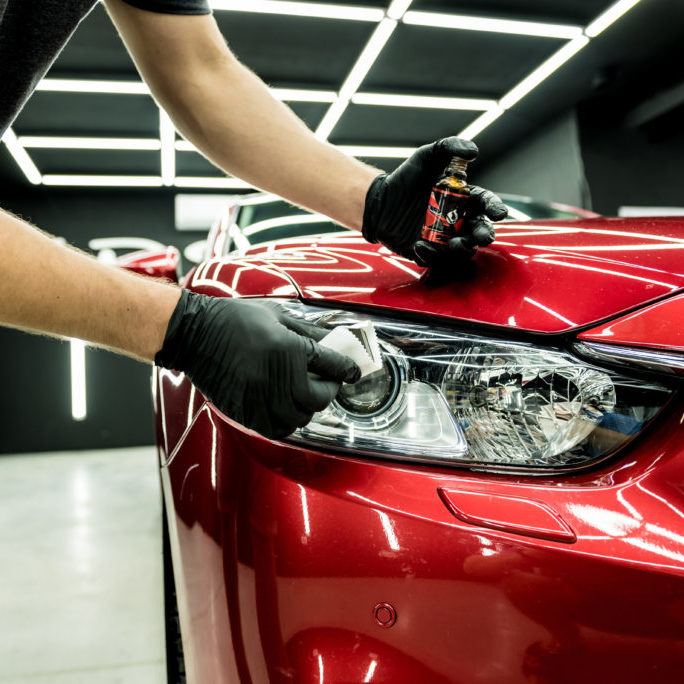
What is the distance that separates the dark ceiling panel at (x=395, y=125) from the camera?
5645mm

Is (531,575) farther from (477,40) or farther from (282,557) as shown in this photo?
(477,40)

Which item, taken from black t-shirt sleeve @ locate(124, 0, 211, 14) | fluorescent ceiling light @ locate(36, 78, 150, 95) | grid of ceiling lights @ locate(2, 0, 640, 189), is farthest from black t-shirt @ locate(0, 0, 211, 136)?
fluorescent ceiling light @ locate(36, 78, 150, 95)

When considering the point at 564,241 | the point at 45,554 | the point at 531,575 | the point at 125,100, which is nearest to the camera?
the point at 531,575

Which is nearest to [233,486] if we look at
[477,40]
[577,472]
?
[577,472]

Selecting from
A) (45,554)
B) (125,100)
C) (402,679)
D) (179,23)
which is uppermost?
(125,100)

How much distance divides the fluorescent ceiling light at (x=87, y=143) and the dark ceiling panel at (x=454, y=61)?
7.63 feet

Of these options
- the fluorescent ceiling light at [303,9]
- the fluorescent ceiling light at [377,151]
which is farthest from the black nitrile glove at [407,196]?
the fluorescent ceiling light at [377,151]

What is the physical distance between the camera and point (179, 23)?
120 centimetres

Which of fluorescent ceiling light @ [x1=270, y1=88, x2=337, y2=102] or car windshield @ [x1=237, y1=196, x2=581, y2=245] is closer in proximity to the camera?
car windshield @ [x1=237, y1=196, x2=581, y2=245]

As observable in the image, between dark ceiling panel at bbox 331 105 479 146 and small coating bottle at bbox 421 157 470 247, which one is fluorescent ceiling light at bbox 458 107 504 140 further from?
small coating bottle at bbox 421 157 470 247

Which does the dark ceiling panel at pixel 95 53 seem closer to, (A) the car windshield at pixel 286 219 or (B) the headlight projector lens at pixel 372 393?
(A) the car windshield at pixel 286 219

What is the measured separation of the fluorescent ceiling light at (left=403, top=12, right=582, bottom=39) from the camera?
13.8 ft

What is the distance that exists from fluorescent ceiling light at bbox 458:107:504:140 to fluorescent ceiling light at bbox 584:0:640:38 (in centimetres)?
131

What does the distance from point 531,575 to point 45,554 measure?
2.48 m
